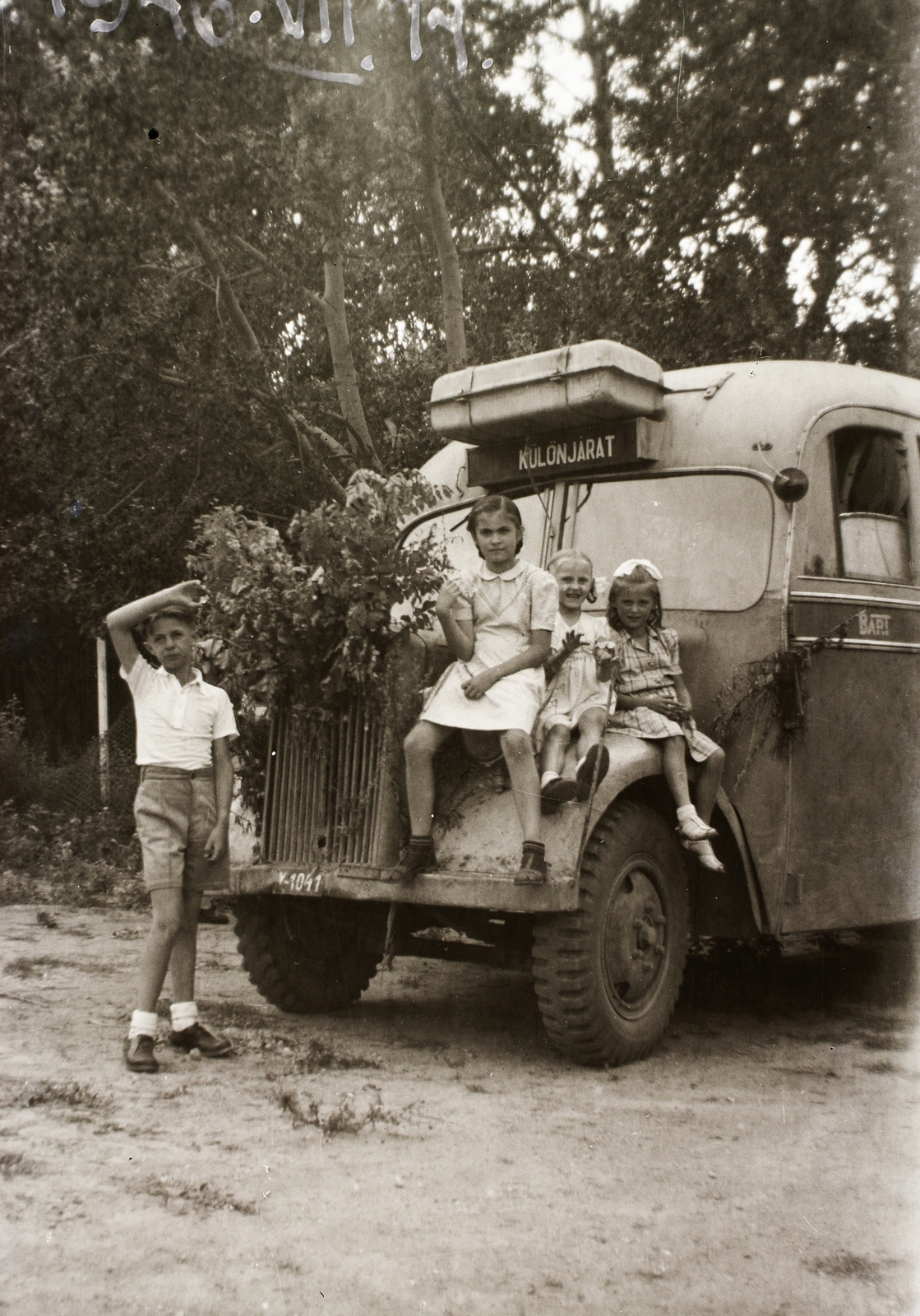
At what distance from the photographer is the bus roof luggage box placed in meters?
5.70

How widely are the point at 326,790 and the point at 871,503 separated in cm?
294

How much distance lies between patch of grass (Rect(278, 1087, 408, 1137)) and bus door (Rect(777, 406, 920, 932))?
217 centimetres

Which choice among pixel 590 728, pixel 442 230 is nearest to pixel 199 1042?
pixel 590 728

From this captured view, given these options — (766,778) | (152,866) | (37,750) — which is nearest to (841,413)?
(766,778)

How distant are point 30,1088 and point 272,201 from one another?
8794 mm

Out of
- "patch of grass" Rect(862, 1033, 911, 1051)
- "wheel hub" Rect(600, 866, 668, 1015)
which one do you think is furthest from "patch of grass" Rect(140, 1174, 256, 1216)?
"patch of grass" Rect(862, 1033, 911, 1051)

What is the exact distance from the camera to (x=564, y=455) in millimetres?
6215

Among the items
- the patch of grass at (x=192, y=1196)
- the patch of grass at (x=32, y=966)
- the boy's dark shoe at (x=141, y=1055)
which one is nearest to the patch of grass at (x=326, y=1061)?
the boy's dark shoe at (x=141, y=1055)

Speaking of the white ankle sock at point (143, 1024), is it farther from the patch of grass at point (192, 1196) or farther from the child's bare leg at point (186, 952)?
the patch of grass at point (192, 1196)

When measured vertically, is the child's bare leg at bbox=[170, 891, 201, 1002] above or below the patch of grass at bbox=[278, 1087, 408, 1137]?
above

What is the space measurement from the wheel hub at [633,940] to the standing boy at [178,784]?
153cm

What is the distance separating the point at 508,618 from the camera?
206 inches

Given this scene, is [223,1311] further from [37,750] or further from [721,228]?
[721,228]

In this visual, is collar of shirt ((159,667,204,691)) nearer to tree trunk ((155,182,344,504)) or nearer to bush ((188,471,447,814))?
bush ((188,471,447,814))
